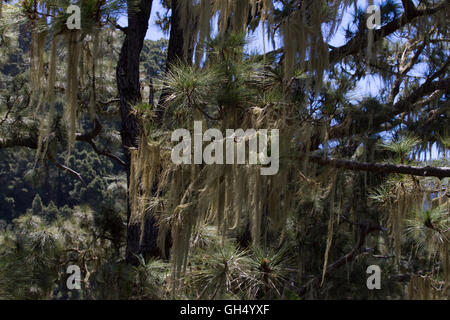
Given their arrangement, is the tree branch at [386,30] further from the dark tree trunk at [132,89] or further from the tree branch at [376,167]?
the dark tree trunk at [132,89]

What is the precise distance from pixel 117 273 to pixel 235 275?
823 mm

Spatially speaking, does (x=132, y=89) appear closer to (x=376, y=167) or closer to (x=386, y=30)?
(x=386, y=30)

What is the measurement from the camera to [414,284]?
2.11m

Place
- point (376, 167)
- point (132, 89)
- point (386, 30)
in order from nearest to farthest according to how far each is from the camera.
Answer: point (376, 167)
point (386, 30)
point (132, 89)

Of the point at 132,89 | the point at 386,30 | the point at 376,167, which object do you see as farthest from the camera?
the point at 132,89

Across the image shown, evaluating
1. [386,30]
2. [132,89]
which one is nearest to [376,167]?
[386,30]

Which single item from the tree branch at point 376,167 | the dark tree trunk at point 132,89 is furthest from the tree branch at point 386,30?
the dark tree trunk at point 132,89

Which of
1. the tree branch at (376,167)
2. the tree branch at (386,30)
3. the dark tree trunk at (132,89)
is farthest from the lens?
the dark tree trunk at (132,89)

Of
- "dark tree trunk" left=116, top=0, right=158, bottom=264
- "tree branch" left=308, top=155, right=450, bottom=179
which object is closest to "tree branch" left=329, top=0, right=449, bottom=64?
"tree branch" left=308, top=155, right=450, bottom=179

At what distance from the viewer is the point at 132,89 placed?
3180mm

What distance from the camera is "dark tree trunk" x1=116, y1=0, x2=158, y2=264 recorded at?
9.96ft

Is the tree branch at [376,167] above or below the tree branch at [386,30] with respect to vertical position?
below

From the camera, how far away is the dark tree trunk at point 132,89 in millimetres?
3035
